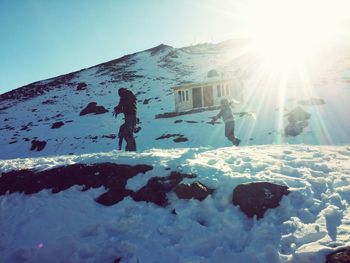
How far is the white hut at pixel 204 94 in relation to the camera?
3900 cm

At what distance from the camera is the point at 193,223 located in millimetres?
6625

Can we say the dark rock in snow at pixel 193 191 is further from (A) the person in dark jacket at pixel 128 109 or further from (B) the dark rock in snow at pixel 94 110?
(B) the dark rock in snow at pixel 94 110

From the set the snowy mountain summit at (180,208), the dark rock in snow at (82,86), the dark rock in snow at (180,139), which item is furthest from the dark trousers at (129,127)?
the dark rock in snow at (82,86)

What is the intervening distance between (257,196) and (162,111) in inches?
1290

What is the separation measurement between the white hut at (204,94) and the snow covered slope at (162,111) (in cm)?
193

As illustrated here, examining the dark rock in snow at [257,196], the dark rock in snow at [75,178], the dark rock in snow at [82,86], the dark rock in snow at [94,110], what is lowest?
the dark rock in snow at [94,110]

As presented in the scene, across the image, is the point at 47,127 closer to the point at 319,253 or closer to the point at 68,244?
the point at 68,244

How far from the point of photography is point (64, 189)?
846 centimetres

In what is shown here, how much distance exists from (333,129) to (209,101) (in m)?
18.4

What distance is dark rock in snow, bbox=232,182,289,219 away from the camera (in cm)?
674

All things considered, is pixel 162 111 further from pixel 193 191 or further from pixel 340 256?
pixel 340 256

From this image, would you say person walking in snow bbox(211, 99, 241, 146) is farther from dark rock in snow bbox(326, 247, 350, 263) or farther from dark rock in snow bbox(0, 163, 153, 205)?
dark rock in snow bbox(326, 247, 350, 263)

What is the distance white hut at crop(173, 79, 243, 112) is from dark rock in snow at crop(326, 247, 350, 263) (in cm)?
3366

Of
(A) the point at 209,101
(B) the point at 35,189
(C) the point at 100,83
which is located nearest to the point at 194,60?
(C) the point at 100,83
